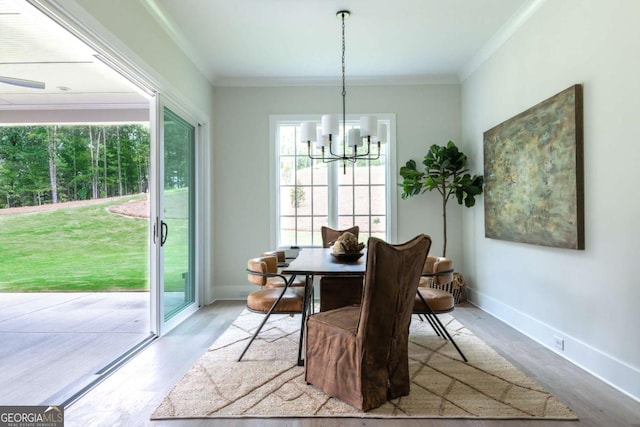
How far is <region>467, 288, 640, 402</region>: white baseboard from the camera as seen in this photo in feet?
7.00

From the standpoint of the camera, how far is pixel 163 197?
3.32 meters

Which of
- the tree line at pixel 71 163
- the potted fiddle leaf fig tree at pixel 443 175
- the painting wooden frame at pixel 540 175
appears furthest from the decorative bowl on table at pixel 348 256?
the tree line at pixel 71 163

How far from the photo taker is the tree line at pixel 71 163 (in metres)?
6.30

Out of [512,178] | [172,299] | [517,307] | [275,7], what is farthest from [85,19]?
[517,307]

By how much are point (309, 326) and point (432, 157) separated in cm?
312

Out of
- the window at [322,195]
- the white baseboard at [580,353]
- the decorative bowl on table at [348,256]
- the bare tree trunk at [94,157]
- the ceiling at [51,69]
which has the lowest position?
the white baseboard at [580,353]

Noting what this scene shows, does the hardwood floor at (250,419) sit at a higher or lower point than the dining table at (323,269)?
lower

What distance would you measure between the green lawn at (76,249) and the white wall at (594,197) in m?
6.22

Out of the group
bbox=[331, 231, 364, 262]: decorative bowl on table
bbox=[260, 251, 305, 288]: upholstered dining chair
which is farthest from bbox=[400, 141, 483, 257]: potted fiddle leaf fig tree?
bbox=[331, 231, 364, 262]: decorative bowl on table

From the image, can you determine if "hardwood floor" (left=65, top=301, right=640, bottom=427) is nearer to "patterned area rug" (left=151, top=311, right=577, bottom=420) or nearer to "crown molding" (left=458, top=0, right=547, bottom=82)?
"patterned area rug" (left=151, top=311, right=577, bottom=420)

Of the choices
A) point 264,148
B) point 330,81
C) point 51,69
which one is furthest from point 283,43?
point 51,69

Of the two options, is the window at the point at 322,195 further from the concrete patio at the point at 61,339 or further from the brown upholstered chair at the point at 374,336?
the brown upholstered chair at the point at 374,336

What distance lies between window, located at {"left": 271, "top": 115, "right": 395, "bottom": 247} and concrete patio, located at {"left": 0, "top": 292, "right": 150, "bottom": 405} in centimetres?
218

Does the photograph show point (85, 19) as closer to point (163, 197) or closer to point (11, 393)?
point (163, 197)
